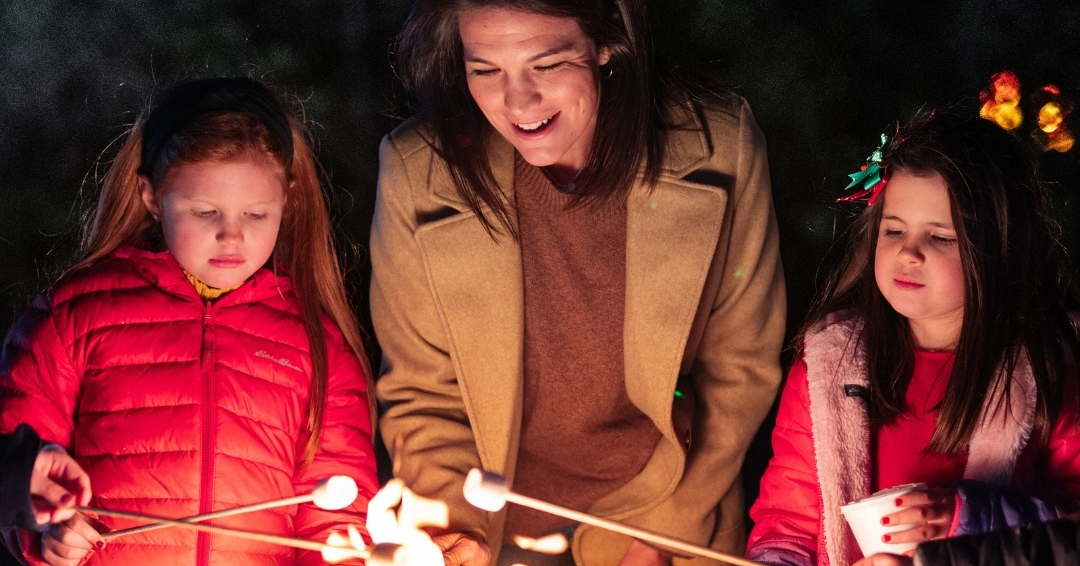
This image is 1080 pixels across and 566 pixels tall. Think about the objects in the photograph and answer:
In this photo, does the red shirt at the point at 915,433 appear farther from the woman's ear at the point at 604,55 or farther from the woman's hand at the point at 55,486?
the woman's hand at the point at 55,486

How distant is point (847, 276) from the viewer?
10.4ft

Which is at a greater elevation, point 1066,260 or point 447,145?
point 447,145

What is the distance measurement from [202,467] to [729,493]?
1565 mm

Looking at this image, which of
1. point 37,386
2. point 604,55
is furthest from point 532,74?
point 37,386

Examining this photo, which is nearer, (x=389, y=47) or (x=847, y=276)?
(x=847, y=276)

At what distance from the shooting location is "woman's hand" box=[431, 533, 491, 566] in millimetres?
3001

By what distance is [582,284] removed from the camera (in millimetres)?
3205

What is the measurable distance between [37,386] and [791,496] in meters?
1.93

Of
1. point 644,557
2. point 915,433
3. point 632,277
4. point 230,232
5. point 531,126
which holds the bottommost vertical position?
point 644,557

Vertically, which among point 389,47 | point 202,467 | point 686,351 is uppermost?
point 389,47

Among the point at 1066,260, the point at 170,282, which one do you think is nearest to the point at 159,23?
the point at 170,282

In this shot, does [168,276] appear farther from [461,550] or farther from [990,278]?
[990,278]

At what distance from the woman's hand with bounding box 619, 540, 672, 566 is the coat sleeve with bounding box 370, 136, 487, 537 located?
0.48 m

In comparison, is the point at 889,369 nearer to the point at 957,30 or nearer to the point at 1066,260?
the point at 1066,260
